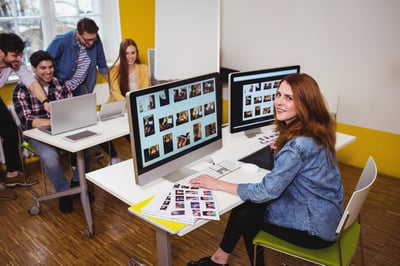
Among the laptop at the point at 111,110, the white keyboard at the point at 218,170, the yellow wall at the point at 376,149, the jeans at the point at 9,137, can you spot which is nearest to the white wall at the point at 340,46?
the yellow wall at the point at 376,149

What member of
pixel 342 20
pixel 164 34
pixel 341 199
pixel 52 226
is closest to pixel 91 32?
pixel 164 34

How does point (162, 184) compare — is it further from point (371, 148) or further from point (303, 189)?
point (371, 148)

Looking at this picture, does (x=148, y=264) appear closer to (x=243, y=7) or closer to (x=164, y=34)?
(x=164, y=34)

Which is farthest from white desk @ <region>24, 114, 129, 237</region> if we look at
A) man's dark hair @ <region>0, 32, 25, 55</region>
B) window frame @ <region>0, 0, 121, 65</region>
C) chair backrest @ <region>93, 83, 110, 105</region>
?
window frame @ <region>0, 0, 121, 65</region>

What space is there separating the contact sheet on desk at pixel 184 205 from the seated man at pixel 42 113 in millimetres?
1456

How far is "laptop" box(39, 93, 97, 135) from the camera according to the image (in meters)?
2.52

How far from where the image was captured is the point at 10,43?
2957mm

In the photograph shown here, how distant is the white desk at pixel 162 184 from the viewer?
65.4 inches

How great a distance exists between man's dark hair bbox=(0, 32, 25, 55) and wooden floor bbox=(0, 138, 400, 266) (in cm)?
129

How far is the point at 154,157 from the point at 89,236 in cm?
129

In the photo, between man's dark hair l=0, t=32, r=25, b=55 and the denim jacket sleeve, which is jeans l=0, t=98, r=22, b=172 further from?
the denim jacket sleeve

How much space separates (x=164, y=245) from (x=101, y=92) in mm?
2168

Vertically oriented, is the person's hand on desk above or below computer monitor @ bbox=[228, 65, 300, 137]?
below

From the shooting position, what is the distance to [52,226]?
2.87 metres
